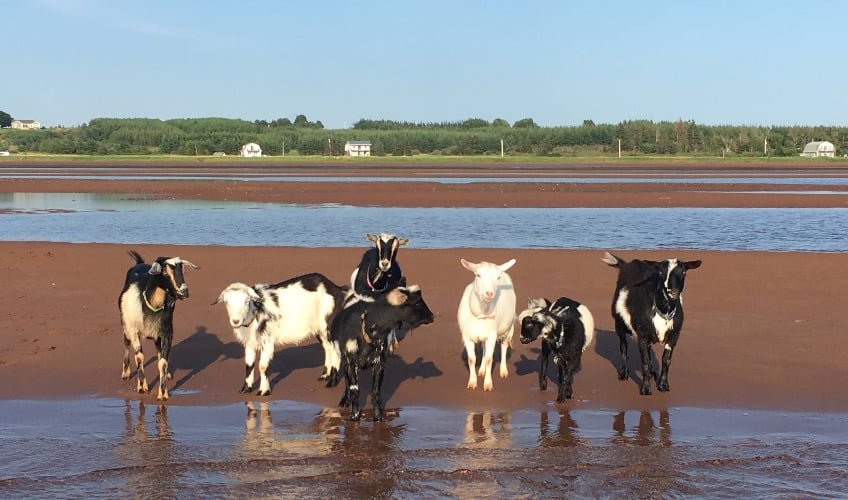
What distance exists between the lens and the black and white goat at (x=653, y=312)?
34.9 ft

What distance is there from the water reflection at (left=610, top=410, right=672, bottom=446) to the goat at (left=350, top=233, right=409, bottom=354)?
373cm

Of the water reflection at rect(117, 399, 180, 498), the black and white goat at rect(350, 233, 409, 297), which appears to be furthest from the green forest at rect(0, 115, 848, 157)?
the water reflection at rect(117, 399, 180, 498)

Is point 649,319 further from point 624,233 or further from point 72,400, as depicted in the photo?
point 624,233

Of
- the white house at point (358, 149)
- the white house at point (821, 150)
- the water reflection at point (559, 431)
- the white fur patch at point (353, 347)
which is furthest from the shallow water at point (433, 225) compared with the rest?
the white house at point (358, 149)

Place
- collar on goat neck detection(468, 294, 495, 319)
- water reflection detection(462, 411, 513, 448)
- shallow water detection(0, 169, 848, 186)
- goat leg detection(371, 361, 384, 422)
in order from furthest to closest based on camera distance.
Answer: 1. shallow water detection(0, 169, 848, 186)
2. collar on goat neck detection(468, 294, 495, 319)
3. goat leg detection(371, 361, 384, 422)
4. water reflection detection(462, 411, 513, 448)

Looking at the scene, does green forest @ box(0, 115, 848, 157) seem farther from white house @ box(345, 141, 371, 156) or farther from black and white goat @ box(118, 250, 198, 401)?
black and white goat @ box(118, 250, 198, 401)

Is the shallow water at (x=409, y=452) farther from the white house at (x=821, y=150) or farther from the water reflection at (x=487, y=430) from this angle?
the white house at (x=821, y=150)

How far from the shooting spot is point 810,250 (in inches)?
957

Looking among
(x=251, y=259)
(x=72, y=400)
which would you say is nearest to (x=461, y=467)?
(x=72, y=400)

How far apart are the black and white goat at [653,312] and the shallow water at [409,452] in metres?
0.80

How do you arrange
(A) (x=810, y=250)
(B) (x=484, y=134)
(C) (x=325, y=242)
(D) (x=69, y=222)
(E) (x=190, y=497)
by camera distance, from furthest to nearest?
(B) (x=484, y=134) → (D) (x=69, y=222) → (C) (x=325, y=242) → (A) (x=810, y=250) → (E) (x=190, y=497)

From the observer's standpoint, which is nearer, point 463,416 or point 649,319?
point 463,416

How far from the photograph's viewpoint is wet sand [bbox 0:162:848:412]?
35.7 ft

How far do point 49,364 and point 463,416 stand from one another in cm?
523
